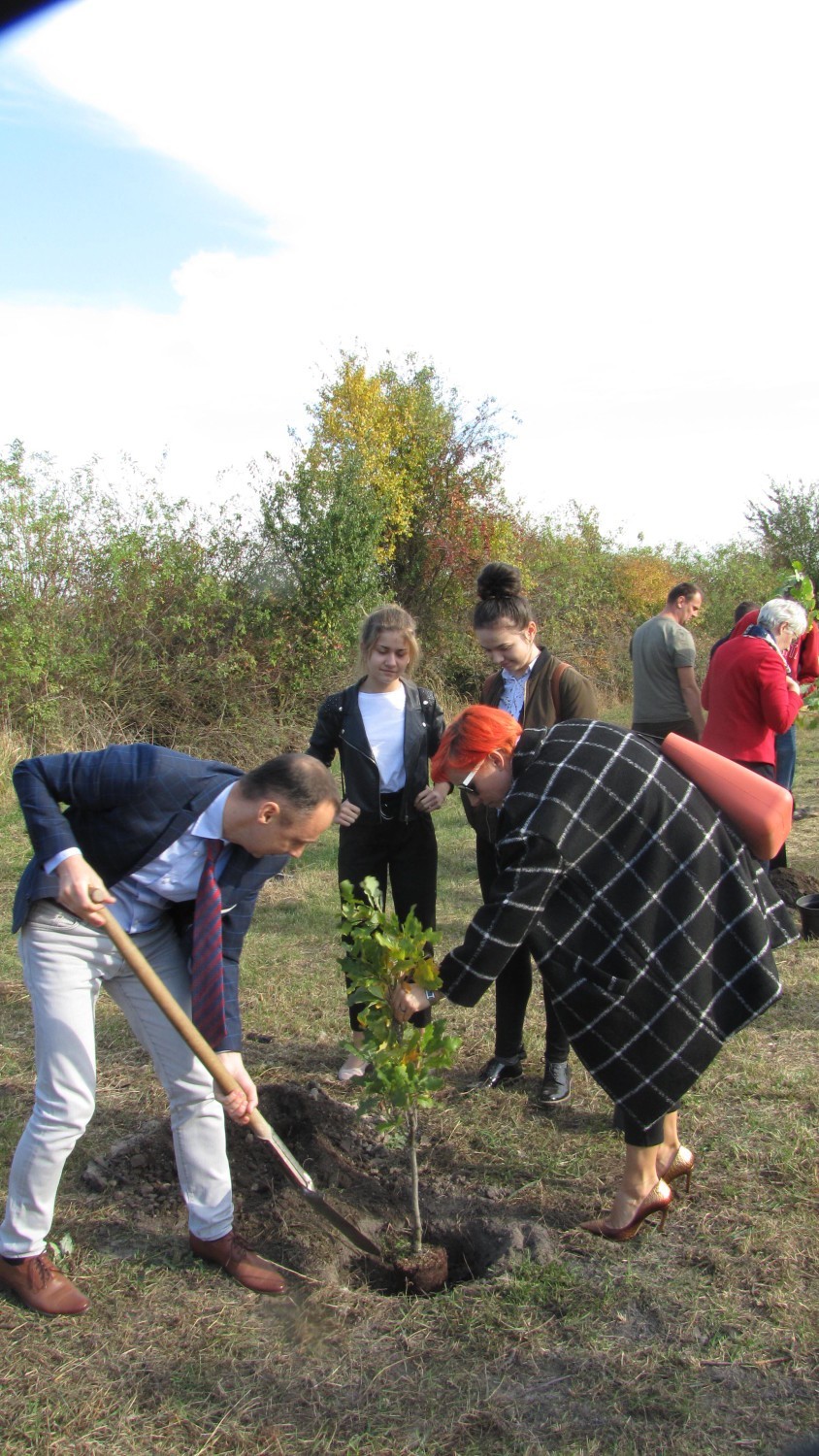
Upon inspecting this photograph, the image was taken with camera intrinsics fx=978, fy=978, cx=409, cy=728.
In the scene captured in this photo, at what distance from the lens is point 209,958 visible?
2.65 metres

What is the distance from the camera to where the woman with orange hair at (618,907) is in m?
2.64

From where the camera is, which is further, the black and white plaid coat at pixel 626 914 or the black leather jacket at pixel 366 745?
the black leather jacket at pixel 366 745

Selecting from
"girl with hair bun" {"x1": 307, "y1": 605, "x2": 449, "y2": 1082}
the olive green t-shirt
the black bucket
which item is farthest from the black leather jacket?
the olive green t-shirt

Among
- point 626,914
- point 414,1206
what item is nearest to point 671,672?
point 626,914

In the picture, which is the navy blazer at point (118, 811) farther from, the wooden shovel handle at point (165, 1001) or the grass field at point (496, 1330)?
the grass field at point (496, 1330)

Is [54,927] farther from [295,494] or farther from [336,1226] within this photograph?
[295,494]

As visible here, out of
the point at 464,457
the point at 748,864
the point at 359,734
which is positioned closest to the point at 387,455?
the point at 464,457

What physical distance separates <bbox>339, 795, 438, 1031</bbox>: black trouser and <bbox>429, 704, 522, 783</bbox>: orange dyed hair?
1288mm

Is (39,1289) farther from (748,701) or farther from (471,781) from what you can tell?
(748,701)

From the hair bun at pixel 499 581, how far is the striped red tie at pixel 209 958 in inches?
69.6

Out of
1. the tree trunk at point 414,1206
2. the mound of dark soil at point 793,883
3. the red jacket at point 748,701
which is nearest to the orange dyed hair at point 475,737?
the tree trunk at point 414,1206

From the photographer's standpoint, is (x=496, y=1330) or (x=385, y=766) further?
(x=385, y=766)

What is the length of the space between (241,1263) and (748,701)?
3667 mm

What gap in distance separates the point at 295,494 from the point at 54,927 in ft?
34.2
